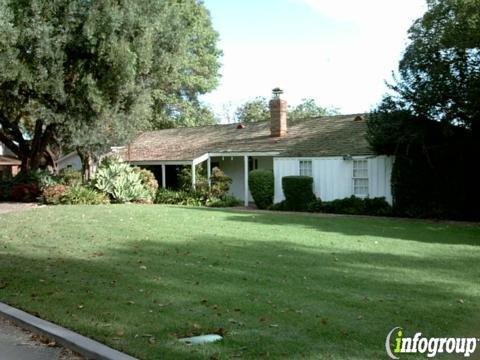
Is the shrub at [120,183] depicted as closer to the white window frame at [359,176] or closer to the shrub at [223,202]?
the shrub at [223,202]

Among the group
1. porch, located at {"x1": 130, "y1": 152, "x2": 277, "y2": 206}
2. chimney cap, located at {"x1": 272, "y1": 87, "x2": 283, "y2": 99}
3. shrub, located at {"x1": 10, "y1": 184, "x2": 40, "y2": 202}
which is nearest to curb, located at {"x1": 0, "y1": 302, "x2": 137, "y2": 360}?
porch, located at {"x1": 130, "y1": 152, "x2": 277, "y2": 206}

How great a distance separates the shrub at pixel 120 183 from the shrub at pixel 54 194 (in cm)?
164

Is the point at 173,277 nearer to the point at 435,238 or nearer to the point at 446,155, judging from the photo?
the point at 435,238

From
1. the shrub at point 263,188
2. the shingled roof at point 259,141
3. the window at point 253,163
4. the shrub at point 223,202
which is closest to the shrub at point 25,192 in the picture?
the shingled roof at point 259,141

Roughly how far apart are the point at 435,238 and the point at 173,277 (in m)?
7.96

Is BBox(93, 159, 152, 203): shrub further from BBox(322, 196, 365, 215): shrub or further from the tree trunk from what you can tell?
BBox(322, 196, 365, 215): shrub

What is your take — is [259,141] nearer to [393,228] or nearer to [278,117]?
[278,117]

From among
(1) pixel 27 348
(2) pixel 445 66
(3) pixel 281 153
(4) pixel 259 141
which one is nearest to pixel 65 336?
(1) pixel 27 348

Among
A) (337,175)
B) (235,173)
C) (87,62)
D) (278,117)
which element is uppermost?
(87,62)

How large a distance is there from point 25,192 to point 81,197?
435 cm

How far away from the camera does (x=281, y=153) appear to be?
24.3m

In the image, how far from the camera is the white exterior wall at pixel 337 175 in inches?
829

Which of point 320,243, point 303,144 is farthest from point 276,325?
point 303,144

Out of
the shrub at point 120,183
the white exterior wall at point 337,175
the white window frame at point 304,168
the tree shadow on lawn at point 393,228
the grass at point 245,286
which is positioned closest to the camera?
the grass at point 245,286
